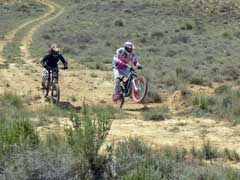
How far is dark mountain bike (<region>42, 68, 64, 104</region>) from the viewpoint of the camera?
1527 centimetres

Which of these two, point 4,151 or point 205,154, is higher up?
point 4,151

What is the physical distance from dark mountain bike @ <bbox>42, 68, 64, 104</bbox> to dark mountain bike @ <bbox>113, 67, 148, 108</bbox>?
1.61 m

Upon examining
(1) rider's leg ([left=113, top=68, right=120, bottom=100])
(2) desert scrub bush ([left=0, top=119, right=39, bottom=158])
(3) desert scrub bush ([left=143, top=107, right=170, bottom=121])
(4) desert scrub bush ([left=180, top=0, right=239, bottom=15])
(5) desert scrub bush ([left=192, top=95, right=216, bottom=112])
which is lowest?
(3) desert scrub bush ([left=143, top=107, right=170, bottom=121])

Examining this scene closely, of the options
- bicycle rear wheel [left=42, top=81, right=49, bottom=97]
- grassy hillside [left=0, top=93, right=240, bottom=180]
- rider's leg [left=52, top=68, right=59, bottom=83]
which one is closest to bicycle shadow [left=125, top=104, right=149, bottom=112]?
rider's leg [left=52, top=68, right=59, bottom=83]

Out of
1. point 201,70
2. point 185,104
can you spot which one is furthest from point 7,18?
point 185,104

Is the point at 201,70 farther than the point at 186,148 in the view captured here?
Yes

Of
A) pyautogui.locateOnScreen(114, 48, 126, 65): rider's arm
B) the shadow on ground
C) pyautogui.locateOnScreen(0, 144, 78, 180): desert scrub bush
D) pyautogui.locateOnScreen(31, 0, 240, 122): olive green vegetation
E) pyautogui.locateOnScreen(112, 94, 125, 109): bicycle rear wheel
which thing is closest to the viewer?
pyautogui.locateOnScreen(0, 144, 78, 180): desert scrub bush

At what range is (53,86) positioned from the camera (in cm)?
1549

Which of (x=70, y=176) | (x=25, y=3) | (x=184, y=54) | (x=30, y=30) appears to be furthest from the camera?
(x=25, y=3)

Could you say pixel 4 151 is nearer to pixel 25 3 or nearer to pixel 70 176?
pixel 70 176

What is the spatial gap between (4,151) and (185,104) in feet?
26.7

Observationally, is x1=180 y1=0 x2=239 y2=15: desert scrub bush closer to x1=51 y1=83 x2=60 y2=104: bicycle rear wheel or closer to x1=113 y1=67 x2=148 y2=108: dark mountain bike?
x1=113 y1=67 x2=148 y2=108: dark mountain bike

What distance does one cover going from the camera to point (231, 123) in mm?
12102

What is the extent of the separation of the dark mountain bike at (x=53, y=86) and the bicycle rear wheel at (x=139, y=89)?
2084 millimetres
